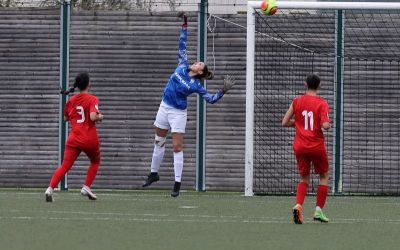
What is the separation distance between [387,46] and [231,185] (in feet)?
11.4

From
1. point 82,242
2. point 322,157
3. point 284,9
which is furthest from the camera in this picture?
point 284,9

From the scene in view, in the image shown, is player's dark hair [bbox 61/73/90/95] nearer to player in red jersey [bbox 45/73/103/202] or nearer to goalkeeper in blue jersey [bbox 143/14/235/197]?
player in red jersey [bbox 45/73/103/202]

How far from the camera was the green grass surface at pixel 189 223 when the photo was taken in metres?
10.5

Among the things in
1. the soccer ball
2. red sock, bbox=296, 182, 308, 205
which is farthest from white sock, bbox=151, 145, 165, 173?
red sock, bbox=296, 182, 308, 205

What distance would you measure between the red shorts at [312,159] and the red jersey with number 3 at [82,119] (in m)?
3.80

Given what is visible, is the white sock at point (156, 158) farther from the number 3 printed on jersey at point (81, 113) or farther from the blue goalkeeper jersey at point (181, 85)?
the number 3 printed on jersey at point (81, 113)

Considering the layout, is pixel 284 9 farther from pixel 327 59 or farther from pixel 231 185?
pixel 231 185

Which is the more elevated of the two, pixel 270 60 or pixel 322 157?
pixel 270 60

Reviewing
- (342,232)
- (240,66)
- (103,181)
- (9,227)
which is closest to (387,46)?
(240,66)

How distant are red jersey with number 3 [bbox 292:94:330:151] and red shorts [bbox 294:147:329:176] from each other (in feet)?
0.17

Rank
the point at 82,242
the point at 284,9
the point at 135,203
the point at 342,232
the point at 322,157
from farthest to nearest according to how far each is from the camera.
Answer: the point at 284,9, the point at 135,203, the point at 322,157, the point at 342,232, the point at 82,242

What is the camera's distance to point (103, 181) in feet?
66.8

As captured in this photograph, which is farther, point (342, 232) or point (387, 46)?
point (387, 46)

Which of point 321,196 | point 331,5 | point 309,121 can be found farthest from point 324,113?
point 331,5
